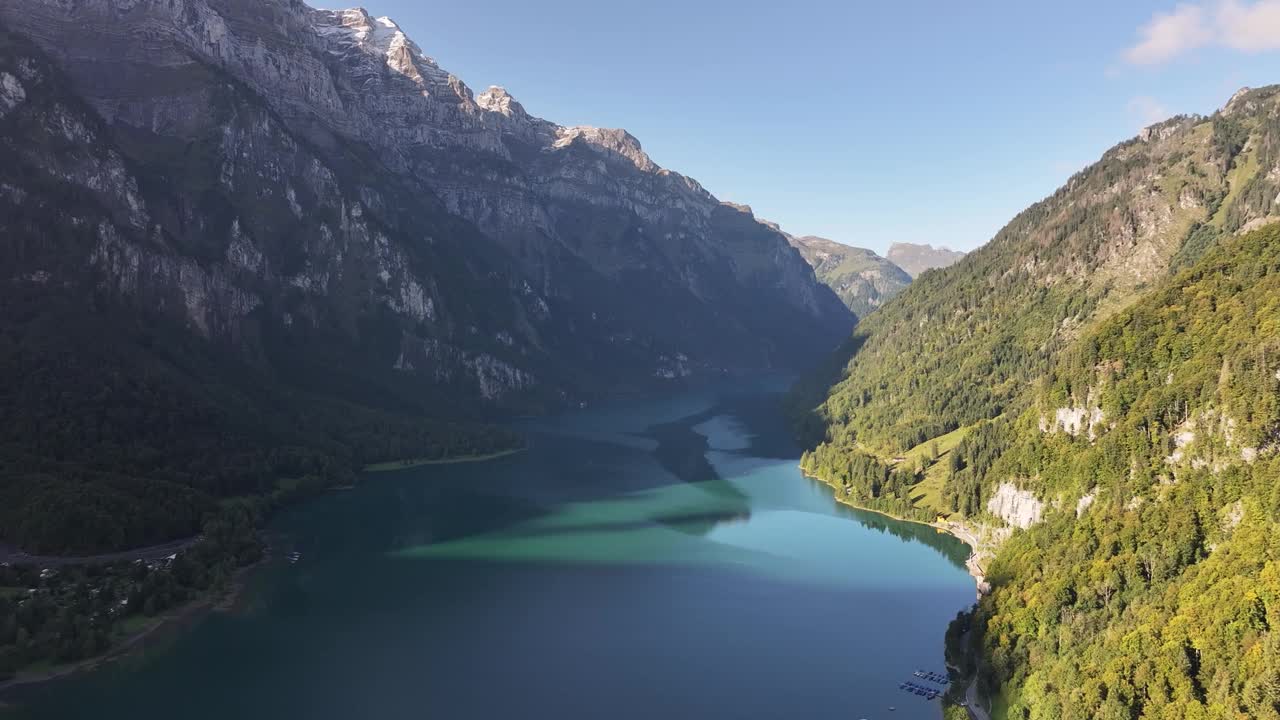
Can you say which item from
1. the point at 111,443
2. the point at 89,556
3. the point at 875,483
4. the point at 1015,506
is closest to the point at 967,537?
the point at 1015,506

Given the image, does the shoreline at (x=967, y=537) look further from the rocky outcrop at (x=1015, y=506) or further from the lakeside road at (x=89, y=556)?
the lakeside road at (x=89, y=556)

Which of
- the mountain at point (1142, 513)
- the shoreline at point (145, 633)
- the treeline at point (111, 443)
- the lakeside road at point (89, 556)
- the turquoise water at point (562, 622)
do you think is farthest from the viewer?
the treeline at point (111, 443)

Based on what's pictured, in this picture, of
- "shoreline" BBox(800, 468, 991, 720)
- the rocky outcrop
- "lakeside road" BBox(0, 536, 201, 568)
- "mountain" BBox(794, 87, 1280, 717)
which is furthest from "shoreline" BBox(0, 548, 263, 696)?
the rocky outcrop

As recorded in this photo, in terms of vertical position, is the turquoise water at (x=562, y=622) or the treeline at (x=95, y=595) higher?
the treeline at (x=95, y=595)

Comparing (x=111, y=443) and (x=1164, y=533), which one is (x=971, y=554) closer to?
(x=1164, y=533)

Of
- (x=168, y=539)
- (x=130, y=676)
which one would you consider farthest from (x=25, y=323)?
(x=130, y=676)

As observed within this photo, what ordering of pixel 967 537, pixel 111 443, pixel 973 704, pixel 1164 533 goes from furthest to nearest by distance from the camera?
pixel 111 443
pixel 967 537
pixel 973 704
pixel 1164 533

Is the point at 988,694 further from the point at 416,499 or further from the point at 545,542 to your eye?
the point at 416,499

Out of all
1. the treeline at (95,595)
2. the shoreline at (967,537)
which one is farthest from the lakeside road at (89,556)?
the shoreline at (967,537)

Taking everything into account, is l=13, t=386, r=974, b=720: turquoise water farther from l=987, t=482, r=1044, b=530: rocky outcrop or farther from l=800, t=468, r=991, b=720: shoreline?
l=987, t=482, r=1044, b=530: rocky outcrop
